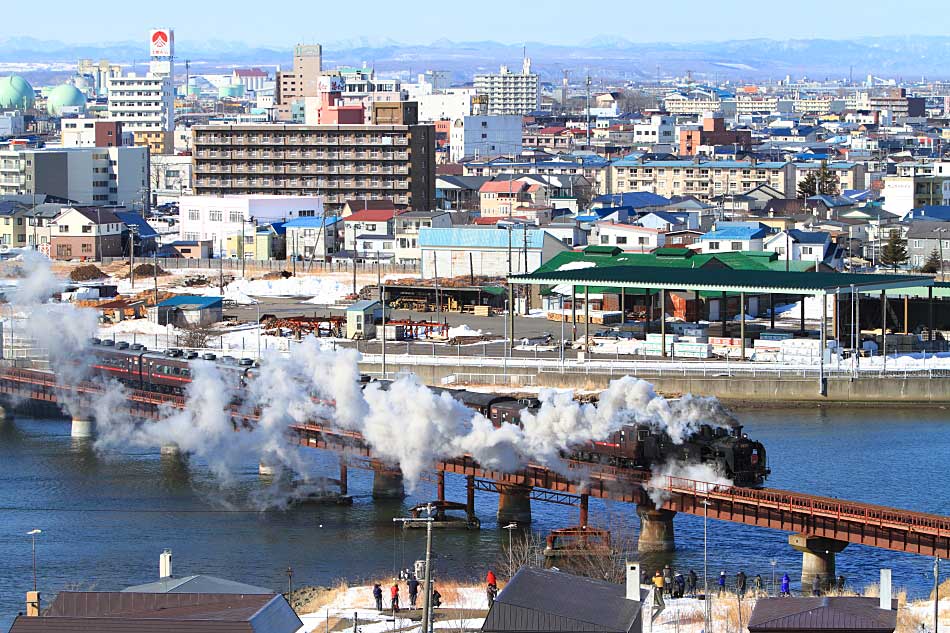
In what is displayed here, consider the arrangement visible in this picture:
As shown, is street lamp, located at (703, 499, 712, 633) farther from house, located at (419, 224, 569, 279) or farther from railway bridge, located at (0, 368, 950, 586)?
house, located at (419, 224, 569, 279)

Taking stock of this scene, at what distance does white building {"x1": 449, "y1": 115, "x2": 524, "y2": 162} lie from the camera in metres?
87.7

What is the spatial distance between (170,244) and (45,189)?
12.5 m

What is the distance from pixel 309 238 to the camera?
47250 mm

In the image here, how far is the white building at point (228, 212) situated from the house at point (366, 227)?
7.48 feet

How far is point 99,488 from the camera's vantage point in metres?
21.9

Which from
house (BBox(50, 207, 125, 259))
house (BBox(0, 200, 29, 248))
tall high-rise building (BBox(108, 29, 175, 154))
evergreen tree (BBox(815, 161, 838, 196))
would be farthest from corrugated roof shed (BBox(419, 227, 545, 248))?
tall high-rise building (BBox(108, 29, 175, 154))

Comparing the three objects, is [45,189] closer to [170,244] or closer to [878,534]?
[170,244]

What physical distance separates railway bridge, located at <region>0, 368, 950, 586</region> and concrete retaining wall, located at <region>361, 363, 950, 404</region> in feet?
24.4

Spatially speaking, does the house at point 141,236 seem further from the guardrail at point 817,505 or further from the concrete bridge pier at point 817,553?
the concrete bridge pier at point 817,553

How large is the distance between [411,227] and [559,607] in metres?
33.8

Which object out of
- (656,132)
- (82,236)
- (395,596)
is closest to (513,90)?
(656,132)

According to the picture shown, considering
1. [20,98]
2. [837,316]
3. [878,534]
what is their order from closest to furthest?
[878,534], [837,316], [20,98]

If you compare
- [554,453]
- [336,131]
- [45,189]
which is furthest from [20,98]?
[554,453]

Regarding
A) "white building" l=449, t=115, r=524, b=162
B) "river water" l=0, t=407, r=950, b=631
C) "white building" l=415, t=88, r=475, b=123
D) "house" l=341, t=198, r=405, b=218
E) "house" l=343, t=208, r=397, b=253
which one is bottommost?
"river water" l=0, t=407, r=950, b=631
